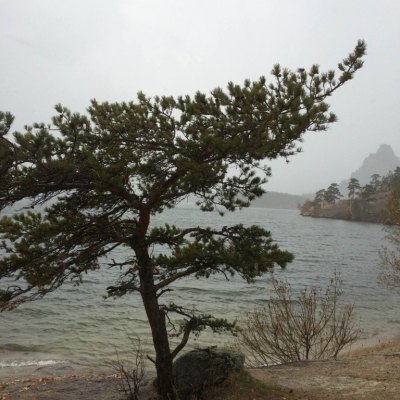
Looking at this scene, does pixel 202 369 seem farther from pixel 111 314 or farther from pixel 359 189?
pixel 359 189

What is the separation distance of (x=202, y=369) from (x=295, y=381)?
2112 millimetres

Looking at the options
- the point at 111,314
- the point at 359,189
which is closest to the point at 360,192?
the point at 359,189

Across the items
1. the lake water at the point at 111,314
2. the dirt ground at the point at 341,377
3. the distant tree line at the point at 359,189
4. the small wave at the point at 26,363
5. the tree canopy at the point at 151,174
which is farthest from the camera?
the distant tree line at the point at 359,189

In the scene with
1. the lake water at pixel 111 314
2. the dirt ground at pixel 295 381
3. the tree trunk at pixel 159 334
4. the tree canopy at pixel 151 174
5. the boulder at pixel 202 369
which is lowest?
the lake water at pixel 111 314

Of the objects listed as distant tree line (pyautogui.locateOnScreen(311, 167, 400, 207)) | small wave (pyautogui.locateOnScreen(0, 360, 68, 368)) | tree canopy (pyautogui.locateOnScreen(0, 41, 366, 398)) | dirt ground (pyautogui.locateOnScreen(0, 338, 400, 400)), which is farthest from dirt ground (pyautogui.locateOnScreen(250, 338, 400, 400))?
distant tree line (pyautogui.locateOnScreen(311, 167, 400, 207))

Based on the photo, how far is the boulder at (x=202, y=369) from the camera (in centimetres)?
709

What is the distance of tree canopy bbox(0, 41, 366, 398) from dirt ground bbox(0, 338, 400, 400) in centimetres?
216

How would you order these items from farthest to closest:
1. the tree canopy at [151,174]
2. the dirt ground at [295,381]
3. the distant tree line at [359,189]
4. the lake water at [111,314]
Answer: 1. the distant tree line at [359,189]
2. the lake water at [111,314]
3. the dirt ground at [295,381]
4. the tree canopy at [151,174]

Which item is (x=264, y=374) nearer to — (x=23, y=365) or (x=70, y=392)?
(x=70, y=392)

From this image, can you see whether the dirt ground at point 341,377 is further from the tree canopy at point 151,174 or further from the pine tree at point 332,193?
the pine tree at point 332,193

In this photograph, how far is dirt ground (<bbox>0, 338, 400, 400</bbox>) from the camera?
7.00 meters

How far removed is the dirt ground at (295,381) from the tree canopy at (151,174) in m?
2.16

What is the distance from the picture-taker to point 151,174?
20.9 ft

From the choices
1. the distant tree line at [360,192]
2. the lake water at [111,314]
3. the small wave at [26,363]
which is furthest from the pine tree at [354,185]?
the small wave at [26,363]
